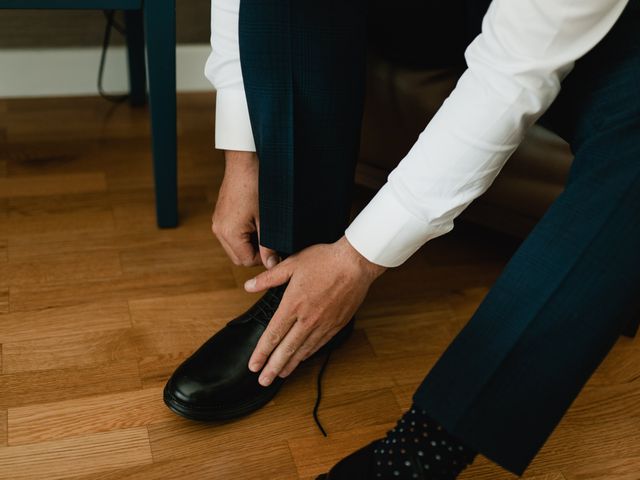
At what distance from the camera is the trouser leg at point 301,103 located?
2.38 feet

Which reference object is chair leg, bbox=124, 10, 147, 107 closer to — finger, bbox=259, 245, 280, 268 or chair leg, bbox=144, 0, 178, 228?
chair leg, bbox=144, 0, 178, 228

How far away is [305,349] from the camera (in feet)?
2.49

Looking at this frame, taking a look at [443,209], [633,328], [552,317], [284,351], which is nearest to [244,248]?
[284,351]

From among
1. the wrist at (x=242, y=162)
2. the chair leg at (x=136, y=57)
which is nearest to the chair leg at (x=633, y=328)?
the wrist at (x=242, y=162)

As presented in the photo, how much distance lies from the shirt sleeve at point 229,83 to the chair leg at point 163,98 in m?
0.17

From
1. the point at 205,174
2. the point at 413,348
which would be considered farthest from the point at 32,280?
the point at 413,348

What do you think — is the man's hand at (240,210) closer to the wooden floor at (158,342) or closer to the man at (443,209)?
the man at (443,209)

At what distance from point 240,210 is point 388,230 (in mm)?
218

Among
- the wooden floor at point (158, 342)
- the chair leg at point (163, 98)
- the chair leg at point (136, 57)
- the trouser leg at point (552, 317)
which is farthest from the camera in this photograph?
the chair leg at point (136, 57)

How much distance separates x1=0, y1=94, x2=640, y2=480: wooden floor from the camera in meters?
0.79

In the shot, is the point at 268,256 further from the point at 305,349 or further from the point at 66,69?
the point at 66,69

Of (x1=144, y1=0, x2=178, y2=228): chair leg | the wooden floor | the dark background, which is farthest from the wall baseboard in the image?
(x1=144, y1=0, x2=178, y2=228): chair leg

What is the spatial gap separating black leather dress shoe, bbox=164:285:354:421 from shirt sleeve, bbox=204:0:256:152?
7.1 inches

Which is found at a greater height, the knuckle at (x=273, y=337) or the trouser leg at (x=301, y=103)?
the trouser leg at (x=301, y=103)
